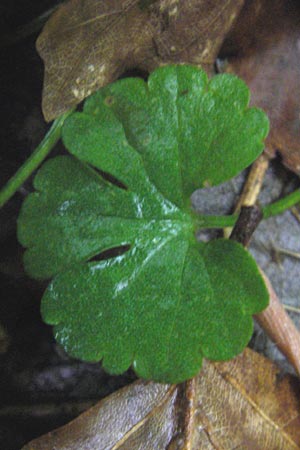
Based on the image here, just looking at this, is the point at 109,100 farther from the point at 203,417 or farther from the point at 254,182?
the point at 203,417

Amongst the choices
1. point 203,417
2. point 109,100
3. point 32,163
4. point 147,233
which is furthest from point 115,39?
point 203,417

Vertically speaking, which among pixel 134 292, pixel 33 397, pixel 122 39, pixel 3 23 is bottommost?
pixel 33 397

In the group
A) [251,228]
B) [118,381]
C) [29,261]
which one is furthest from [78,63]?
[118,381]

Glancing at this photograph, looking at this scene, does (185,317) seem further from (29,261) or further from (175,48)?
(175,48)

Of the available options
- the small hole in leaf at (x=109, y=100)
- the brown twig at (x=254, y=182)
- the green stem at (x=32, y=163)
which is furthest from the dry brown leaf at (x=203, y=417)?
the small hole in leaf at (x=109, y=100)

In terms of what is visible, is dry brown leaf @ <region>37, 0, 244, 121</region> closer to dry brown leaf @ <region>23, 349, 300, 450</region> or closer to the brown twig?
the brown twig

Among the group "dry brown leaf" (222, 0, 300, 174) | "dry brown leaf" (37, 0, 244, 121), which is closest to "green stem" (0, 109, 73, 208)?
"dry brown leaf" (37, 0, 244, 121)

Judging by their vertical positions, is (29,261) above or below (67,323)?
above
